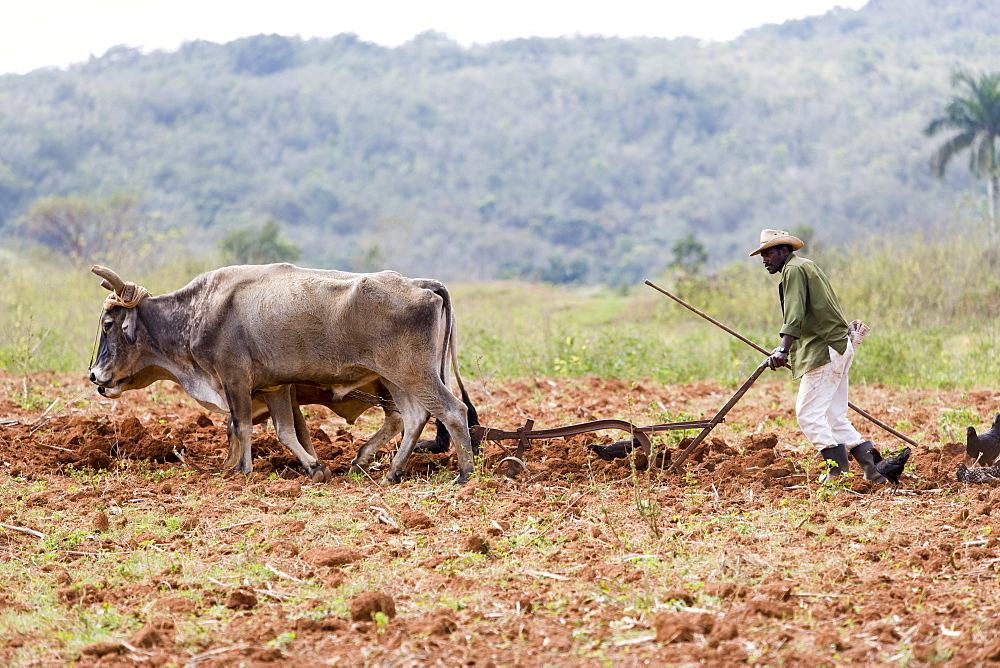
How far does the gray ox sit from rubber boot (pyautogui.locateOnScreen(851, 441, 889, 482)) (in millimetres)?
2423

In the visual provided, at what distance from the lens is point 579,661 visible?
3.84 m

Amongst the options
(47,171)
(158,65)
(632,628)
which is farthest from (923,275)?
(158,65)

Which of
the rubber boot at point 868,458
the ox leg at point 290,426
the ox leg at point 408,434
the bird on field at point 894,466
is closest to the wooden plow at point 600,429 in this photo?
the ox leg at point 408,434

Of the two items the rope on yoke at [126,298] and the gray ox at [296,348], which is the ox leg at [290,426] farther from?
the rope on yoke at [126,298]

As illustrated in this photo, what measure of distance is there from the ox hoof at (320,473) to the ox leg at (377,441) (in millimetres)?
218

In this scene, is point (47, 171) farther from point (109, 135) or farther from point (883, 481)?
point (883, 481)

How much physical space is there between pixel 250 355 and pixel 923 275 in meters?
14.1

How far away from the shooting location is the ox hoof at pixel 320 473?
7059 millimetres

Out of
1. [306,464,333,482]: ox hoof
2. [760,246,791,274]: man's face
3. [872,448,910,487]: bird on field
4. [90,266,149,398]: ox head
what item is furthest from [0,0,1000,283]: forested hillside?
[872,448,910,487]: bird on field

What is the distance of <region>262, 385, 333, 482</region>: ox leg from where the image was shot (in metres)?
7.21

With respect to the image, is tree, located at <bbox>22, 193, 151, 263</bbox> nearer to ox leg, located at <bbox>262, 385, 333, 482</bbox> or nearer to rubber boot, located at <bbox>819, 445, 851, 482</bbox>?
ox leg, located at <bbox>262, 385, 333, 482</bbox>

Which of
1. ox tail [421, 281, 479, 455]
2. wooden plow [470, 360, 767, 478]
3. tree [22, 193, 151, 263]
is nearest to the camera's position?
wooden plow [470, 360, 767, 478]

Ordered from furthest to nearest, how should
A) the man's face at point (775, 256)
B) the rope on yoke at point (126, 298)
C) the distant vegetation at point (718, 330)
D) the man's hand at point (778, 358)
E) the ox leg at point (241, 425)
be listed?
the distant vegetation at point (718, 330), the rope on yoke at point (126, 298), the ox leg at point (241, 425), the man's face at point (775, 256), the man's hand at point (778, 358)

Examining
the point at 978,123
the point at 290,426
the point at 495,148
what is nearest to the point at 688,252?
the point at 978,123
